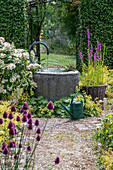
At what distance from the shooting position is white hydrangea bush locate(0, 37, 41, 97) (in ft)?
14.2

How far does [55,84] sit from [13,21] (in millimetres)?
2698

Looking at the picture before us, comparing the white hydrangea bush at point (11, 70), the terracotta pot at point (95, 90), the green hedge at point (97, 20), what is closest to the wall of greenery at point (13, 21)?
the green hedge at point (97, 20)

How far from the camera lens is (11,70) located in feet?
14.3

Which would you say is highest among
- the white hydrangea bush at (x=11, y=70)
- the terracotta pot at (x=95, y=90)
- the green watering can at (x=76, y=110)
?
the white hydrangea bush at (x=11, y=70)

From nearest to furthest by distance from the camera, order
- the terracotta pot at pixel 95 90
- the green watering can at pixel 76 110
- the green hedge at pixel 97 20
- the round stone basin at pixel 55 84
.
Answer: the green watering can at pixel 76 110, the round stone basin at pixel 55 84, the terracotta pot at pixel 95 90, the green hedge at pixel 97 20

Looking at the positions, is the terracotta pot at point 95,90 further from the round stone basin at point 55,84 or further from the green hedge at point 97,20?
the green hedge at point 97,20

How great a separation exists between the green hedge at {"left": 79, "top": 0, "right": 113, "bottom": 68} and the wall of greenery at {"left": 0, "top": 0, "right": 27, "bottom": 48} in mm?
1675

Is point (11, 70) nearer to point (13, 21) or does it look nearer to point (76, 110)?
point (76, 110)

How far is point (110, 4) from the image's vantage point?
22.3ft

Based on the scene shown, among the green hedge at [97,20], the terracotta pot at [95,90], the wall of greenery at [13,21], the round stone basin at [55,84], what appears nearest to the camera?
the round stone basin at [55,84]

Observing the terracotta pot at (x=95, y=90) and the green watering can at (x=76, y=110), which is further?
the terracotta pot at (x=95, y=90)

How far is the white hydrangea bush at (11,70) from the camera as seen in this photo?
4.33 meters

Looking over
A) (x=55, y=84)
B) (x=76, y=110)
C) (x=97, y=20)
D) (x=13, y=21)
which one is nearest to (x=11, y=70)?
(x=55, y=84)

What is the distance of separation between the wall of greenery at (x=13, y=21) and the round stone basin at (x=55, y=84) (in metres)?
2.04
